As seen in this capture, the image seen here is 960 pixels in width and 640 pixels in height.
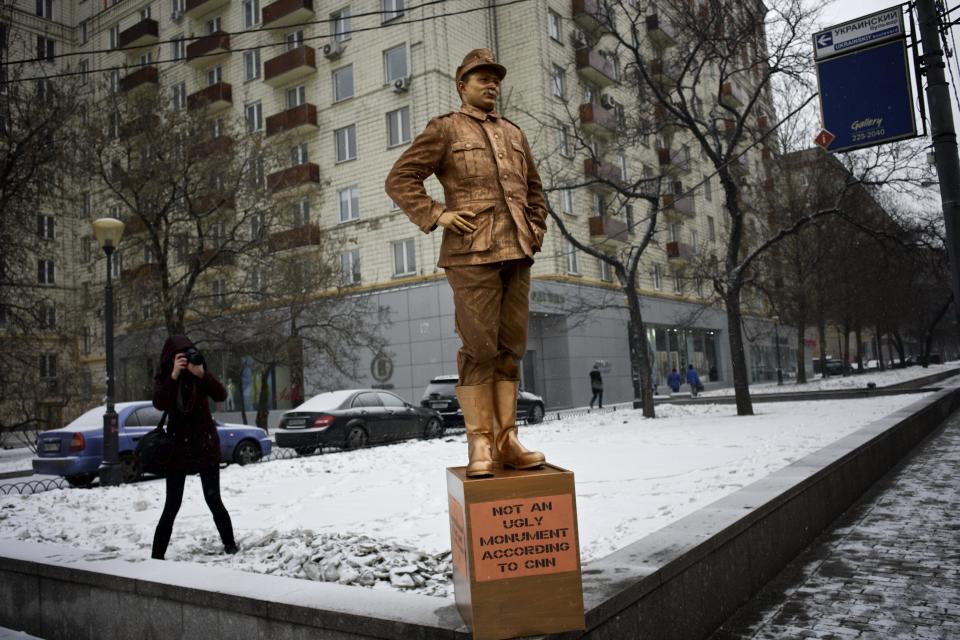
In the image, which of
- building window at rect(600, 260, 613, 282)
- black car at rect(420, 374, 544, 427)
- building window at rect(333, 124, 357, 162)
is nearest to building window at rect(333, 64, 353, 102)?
building window at rect(333, 124, 357, 162)

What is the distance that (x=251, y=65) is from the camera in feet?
108

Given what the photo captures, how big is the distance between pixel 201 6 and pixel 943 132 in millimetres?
34436

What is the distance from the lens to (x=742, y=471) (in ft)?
26.2

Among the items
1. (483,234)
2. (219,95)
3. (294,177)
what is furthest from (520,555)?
(219,95)

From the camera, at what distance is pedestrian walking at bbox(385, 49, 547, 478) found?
3.54 metres

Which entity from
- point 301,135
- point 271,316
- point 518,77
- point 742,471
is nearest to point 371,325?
point 271,316

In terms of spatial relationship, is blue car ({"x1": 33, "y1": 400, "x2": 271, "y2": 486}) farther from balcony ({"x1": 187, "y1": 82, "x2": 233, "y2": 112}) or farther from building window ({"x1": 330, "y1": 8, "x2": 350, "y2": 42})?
balcony ({"x1": 187, "y1": 82, "x2": 233, "y2": 112})

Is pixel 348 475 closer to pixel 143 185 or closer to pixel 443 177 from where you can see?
pixel 443 177

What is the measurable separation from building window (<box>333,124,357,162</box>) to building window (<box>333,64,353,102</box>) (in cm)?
133

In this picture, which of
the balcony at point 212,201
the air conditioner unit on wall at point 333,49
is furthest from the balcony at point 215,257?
the air conditioner unit on wall at point 333,49

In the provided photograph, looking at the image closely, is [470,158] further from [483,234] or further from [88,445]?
[88,445]

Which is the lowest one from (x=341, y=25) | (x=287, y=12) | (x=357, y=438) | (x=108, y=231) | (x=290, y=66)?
(x=357, y=438)

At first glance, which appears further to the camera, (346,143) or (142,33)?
(142,33)

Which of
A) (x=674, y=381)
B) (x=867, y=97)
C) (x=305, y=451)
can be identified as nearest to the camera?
(x=867, y=97)
